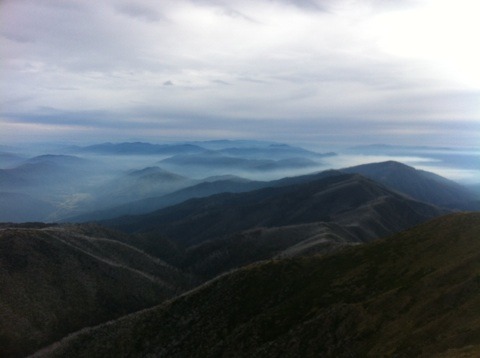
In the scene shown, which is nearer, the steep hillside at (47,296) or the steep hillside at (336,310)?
the steep hillside at (336,310)

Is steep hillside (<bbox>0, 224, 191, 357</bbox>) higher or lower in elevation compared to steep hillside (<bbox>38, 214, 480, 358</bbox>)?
lower

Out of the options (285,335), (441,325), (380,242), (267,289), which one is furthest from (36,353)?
(441,325)

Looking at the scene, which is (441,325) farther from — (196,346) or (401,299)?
(196,346)

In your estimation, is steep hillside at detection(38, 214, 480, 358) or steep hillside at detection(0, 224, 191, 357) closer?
steep hillside at detection(38, 214, 480, 358)

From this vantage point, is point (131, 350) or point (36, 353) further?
point (36, 353)

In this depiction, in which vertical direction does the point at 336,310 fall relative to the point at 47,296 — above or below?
above

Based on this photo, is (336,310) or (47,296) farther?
(47,296)

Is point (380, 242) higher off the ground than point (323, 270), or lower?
higher

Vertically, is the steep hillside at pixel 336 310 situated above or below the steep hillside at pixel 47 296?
above
